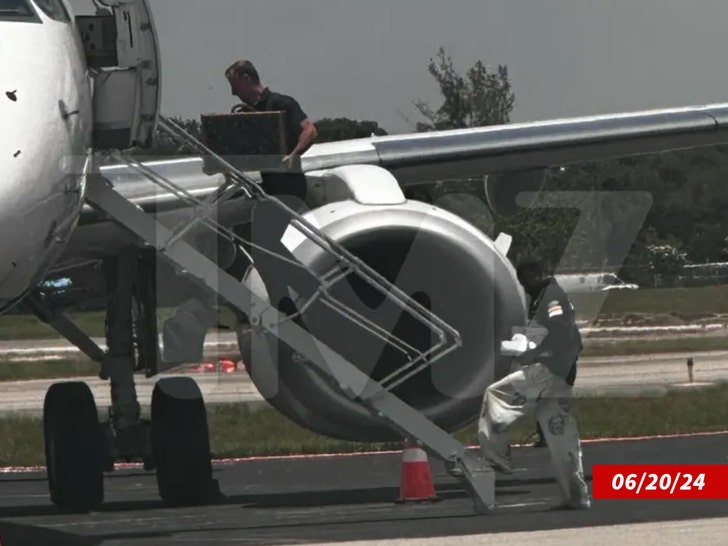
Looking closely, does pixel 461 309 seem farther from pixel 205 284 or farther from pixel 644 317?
pixel 644 317

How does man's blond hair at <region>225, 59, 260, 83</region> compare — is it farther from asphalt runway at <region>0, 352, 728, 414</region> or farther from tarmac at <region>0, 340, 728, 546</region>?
asphalt runway at <region>0, 352, 728, 414</region>

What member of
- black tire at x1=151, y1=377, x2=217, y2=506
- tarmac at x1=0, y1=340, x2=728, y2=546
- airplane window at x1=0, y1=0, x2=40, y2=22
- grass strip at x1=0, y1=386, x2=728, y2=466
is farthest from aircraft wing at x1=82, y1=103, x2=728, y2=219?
grass strip at x1=0, y1=386, x2=728, y2=466

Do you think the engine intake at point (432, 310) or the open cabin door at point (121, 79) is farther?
the engine intake at point (432, 310)

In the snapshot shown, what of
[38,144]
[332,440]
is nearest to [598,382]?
[332,440]

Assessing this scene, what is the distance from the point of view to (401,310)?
13859mm

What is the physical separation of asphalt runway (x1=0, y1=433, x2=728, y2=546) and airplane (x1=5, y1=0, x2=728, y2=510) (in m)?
0.61

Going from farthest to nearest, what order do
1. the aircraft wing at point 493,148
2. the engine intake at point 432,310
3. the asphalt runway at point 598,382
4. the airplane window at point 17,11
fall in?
1. the asphalt runway at point 598,382
2. the aircraft wing at point 493,148
3. the engine intake at point 432,310
4. the airplane window at point 17,11

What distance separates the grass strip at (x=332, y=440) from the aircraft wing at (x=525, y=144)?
4.06 m

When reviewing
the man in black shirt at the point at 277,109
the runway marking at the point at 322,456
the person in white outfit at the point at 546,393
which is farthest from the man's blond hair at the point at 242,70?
the runway marking at the point at 322,456

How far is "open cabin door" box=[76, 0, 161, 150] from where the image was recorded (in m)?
11.5

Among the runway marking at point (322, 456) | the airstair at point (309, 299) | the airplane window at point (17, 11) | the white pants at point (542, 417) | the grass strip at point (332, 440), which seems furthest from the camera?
the grass strip at point (332, 440)

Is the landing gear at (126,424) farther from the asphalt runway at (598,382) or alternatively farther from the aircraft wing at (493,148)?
the asphalt runway at (598,382)

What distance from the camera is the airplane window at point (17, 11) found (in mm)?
10898

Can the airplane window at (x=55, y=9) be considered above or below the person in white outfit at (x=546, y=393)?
above
